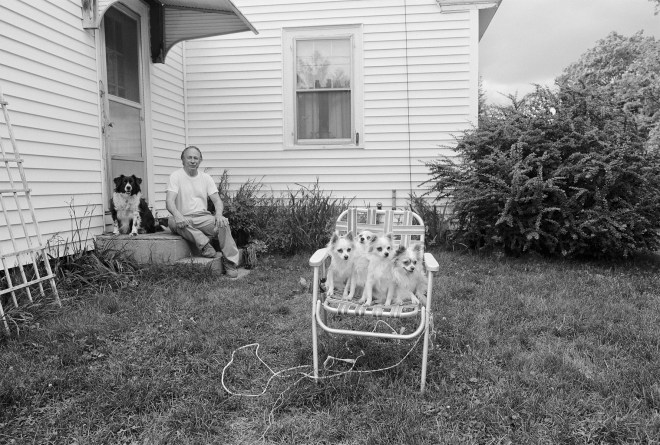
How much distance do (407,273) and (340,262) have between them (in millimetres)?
421

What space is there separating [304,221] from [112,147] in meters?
2.37

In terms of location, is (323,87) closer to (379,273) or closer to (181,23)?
(181,23)

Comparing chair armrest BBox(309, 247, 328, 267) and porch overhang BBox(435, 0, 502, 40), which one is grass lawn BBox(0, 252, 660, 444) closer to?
chair armrest BBox(309, 247, 328, 267)

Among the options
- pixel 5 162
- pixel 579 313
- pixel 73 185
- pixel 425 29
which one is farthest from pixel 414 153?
pixel 5 162

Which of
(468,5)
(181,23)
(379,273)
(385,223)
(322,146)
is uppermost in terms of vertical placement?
A: (468,5)

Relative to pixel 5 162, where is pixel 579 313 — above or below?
below

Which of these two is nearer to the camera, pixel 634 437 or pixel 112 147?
pixel 634 437

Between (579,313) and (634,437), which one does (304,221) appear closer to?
(579,313)

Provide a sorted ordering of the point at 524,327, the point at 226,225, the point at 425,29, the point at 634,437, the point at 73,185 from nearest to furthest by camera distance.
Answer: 1. the point at 634,437
2. the point at 524,327
3. the point at 73,185
4. the point at 226,225
5. the point at 425,29

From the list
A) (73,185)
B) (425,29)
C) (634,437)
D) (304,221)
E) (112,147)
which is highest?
(425,29)

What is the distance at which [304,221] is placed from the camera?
20.0 feet

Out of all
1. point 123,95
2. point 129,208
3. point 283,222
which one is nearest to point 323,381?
point 129,208

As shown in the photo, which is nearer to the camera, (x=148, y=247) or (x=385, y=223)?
(x=385, y=223)

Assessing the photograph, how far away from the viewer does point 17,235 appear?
13.4 ft
